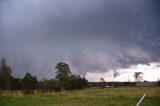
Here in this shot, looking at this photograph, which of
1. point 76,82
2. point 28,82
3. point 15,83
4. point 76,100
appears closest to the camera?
point 76,100

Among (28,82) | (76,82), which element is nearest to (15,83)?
(28,82)

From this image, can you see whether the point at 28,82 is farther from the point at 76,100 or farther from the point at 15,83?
the point at 76,100

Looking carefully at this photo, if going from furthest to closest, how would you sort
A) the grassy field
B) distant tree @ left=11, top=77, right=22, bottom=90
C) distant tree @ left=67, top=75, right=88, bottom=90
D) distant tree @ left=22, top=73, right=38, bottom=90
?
distant tree @ left=67, top=75, right=88, bottom=90, distant tree @ left=11, top=77, right=22, bottom=90, distant tree @ left=22, top=73, right=38, bottom=90, the grassy field

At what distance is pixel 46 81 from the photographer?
5600 inches

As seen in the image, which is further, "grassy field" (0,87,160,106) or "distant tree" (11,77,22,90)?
"distant tree" (11,77,22,90)

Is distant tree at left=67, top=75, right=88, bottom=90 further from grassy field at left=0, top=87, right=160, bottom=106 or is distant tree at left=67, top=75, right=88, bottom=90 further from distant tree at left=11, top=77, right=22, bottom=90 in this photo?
grassy field at left=0, top=87, right=160, bottom=106

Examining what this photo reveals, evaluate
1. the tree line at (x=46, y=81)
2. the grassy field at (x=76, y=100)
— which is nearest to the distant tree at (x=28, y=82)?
the tree line at (x=46, y=81)

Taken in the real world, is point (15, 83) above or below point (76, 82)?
below

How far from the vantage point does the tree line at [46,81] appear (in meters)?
114

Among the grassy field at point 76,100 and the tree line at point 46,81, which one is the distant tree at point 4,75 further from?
the grassy field at point 76,100

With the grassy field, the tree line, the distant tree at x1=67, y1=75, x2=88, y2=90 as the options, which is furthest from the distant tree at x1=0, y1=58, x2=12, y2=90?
the grassy field

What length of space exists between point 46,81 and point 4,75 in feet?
92.4

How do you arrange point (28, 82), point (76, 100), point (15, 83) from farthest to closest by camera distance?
point (15, 83) → point (28, 82) → point (76, 100)

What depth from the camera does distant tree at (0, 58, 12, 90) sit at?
4569 inches
